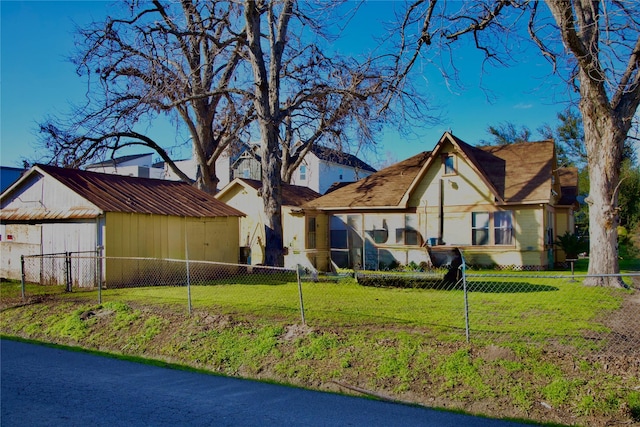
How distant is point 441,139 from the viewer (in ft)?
71.6

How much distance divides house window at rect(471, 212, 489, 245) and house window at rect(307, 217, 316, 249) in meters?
7.01

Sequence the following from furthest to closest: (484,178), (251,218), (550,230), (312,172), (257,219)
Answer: (312,172) < (251,218) < (257,219) < (550,230) < (484,178)

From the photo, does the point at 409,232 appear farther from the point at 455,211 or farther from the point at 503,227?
the point at 503,227

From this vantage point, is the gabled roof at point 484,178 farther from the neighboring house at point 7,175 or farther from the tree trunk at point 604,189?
the neighboring house at point 7,175

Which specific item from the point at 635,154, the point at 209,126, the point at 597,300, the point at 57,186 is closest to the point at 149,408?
the point at 597,300

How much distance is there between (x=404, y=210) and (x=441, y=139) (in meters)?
3.46

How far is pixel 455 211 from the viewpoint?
71.3 ft

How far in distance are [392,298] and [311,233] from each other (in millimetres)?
11203

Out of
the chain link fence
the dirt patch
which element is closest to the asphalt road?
the dirt patch

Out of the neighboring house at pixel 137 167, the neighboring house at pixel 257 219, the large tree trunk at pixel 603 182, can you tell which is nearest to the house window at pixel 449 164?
the neighboring house at pixel 257 219

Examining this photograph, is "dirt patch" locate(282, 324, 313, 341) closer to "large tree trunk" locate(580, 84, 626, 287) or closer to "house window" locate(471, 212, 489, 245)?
"large tree trunk" locate(580, 84, 626, 287)

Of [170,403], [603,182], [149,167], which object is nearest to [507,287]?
[603,182]

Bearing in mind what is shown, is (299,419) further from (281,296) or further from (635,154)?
(635,154)

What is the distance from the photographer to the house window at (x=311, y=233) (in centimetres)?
2339
